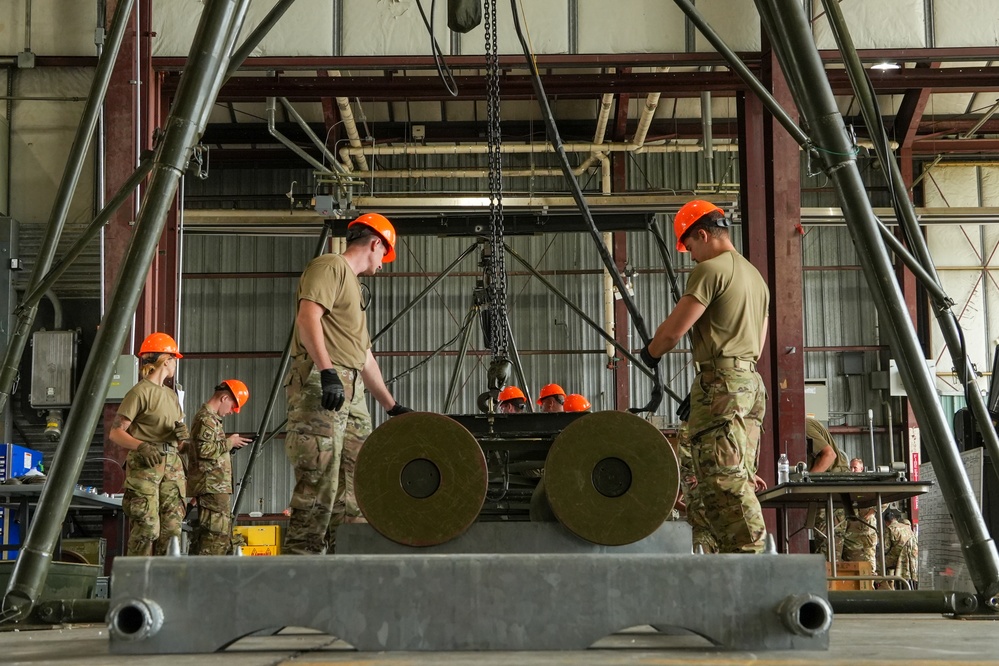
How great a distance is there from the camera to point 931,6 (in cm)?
1320

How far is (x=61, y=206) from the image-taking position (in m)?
5.63

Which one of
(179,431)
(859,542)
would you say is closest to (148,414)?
(179,431)

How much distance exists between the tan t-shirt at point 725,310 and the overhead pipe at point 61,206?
3241 mm

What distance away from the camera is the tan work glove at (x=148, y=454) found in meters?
9.91

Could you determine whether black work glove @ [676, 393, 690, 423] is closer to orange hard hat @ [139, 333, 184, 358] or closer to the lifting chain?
the lifting chain

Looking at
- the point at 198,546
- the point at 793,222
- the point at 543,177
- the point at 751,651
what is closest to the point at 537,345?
the point at 543,177

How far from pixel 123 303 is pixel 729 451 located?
3.91 m

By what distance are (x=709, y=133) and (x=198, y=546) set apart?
40.5 ft

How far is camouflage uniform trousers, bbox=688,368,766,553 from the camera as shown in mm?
5890

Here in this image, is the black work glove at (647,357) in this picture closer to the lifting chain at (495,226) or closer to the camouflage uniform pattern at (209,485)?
the lifting chain at (495,226)

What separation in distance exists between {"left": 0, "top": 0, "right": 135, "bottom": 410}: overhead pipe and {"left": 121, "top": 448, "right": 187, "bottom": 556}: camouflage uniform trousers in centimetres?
398

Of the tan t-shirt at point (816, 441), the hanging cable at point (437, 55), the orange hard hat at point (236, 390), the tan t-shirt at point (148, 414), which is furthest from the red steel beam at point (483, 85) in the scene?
the hanging cable at point (437, 55)

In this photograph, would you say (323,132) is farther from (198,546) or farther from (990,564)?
(990,564)

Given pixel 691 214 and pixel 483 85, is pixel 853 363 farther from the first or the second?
pixel 691 214
